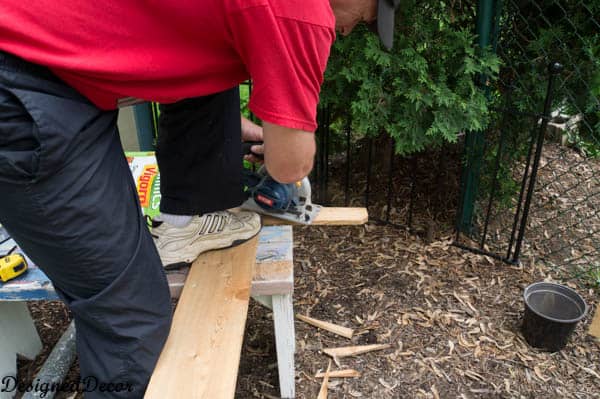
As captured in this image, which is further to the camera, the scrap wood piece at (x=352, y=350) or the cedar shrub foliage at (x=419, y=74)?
the cedar shrub foliage at (x=419, y=74)

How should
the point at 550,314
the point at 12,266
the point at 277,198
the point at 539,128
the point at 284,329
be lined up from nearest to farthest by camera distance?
the point at 12,266, the point at 284,329, the point at 277,198, the point at 550,314, the point at 539,128

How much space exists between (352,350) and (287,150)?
148cm

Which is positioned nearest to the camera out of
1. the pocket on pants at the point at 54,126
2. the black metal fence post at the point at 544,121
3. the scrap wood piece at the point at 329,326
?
the pocket on pants at the point at 54,126

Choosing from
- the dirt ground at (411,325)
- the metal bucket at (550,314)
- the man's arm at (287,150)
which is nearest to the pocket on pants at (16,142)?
the man's arm at (287,150)

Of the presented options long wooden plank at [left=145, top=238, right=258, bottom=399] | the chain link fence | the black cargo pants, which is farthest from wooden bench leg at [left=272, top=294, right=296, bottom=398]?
the chain link fence

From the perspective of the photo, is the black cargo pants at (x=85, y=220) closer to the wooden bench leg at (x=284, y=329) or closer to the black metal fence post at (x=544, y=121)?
the wooden bench leg at (x=284, y=329)

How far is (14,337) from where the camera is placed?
240 centimetres

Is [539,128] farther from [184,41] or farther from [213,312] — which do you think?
[184,41]

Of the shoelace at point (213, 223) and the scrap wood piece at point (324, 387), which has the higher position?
the shoelace at point (213, 223)

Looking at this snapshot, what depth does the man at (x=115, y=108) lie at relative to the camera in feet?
4.18

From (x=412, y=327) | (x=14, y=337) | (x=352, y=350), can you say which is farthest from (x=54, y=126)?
(x=412, y=327)

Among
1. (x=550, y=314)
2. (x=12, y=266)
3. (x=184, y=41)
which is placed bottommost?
(x=550, y=314)

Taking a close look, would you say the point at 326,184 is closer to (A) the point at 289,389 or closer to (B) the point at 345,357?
(B) the point at 345,357

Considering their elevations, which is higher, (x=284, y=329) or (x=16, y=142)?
(x=16, y=142)
